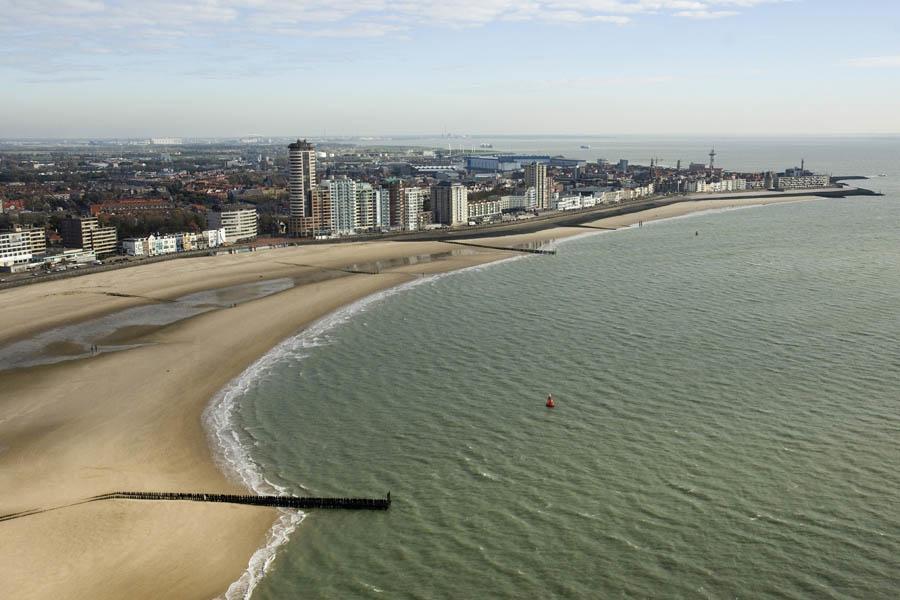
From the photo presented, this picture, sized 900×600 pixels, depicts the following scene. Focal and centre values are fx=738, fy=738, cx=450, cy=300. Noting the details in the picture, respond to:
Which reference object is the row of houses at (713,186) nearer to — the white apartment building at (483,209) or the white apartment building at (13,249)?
the white apartment building at (483,209)

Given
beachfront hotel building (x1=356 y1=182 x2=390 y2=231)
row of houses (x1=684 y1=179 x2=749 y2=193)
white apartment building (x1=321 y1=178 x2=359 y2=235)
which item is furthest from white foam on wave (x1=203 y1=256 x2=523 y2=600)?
row of houses (x1=684 y1=179 x2=749 y2=193)

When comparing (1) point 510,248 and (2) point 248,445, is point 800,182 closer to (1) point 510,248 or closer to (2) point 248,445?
(1) point 510,248

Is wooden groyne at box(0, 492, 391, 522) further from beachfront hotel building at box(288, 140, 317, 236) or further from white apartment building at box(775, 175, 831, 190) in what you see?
white apartment building at box(775, 175, 831, 190)

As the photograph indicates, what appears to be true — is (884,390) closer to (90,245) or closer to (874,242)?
(874,242)

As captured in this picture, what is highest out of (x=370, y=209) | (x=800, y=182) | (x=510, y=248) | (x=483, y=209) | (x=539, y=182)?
(x=539, y=182)

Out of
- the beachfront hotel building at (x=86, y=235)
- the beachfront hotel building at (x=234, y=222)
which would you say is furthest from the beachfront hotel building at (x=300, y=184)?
the beachfront hotel building at (x=86, y=235)

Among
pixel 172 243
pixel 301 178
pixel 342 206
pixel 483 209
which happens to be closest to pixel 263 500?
pixel 172 243
